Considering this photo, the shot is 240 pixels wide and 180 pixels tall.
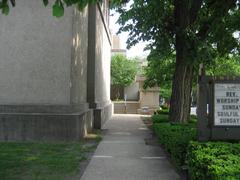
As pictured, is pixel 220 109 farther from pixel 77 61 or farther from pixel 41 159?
pixel 77 61

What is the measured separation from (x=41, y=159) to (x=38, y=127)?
384 cm

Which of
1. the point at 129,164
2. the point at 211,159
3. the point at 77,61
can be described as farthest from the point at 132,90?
the point at 211,159

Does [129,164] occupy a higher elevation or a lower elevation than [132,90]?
lower

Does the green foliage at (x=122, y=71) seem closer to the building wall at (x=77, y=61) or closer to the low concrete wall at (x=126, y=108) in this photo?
the low concrete wall at (x=126, y=108)

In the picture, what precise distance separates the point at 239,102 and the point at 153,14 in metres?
8.33

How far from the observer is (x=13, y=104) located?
1534 centimetres

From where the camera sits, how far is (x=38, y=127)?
48.8ft

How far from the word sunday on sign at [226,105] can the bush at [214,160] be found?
1.90ft

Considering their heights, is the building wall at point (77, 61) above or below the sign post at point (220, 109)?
above

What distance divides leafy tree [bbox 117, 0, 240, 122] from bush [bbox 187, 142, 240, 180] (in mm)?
8074

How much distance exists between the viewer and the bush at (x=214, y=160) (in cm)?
606

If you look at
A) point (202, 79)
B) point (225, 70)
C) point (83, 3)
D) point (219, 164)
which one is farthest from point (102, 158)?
point (225, 70)

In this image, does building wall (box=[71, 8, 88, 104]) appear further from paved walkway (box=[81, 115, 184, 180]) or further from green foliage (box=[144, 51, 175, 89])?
green foliage (box=[144, 51, 175, 89])

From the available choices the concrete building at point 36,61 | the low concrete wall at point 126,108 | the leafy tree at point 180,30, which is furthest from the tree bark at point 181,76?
the low concrete wall at point 126,108
